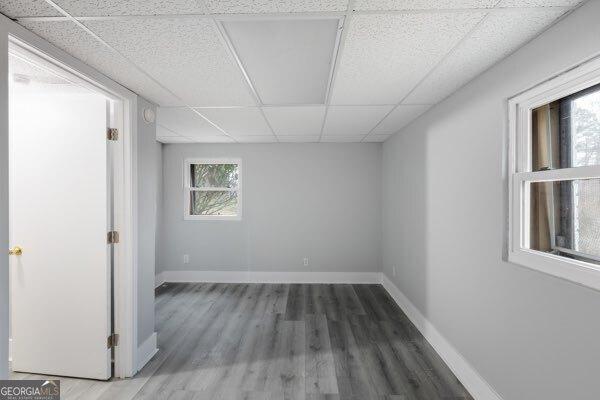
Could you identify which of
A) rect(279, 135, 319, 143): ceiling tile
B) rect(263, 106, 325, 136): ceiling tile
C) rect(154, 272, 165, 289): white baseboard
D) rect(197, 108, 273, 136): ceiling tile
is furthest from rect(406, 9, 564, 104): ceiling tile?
rect(154, 272, 165, 289): white baseboard

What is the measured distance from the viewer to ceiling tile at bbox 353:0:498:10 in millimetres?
1257

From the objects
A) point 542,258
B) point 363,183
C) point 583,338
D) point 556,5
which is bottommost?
point 583,338

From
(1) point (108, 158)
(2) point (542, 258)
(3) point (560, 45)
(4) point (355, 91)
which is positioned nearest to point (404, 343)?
(2) point (542, 258)

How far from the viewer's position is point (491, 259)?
195cm

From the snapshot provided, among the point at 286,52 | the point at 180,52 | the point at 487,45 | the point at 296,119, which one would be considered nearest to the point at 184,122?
the point at 296,119

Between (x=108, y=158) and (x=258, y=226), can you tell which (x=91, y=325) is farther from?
Answer: (x=258, y=226)

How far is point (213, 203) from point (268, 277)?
4.97ft

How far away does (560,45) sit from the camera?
1.41m

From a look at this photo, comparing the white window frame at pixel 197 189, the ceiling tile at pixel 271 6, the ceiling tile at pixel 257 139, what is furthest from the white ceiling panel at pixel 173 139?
the ceiling tile at pixel 271 6

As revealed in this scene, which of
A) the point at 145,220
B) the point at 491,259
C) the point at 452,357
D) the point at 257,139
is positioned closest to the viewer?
the point at 491,259

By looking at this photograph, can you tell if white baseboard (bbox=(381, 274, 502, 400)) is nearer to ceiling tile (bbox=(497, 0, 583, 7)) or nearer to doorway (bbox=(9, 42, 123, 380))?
ceiling tile (bbox=(497, 0, 583, 7))

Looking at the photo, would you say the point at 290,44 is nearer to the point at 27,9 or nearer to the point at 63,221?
the point at 27,9

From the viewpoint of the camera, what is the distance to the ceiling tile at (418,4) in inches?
49.5

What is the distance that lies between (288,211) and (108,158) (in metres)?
2.89
